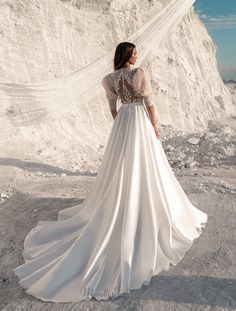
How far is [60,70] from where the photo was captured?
12.7m

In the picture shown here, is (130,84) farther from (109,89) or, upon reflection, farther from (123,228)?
(123,228)

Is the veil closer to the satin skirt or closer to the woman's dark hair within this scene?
the satin skirt

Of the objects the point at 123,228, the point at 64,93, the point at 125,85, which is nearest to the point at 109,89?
the point at 125,85

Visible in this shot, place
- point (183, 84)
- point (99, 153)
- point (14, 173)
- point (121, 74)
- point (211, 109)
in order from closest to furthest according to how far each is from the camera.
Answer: point (121, 74), point (14, 173), point (99, 153), point (183, 84), point (211, 109)

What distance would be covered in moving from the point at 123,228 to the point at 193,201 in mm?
2303

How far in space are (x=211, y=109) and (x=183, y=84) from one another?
244 centimetres

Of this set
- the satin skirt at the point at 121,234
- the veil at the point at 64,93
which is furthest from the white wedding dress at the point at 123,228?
the veil at the point at 64,93

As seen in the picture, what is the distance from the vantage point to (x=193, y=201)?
5.90 metres

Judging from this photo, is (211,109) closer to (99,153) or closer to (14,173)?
(99,153)

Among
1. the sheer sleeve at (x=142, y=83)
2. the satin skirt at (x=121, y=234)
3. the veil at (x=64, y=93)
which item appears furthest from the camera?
the veil at (x=64, y=93)

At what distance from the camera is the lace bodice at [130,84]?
3.95m

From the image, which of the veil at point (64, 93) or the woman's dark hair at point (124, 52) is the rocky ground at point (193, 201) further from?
the veil at point (64, 93)

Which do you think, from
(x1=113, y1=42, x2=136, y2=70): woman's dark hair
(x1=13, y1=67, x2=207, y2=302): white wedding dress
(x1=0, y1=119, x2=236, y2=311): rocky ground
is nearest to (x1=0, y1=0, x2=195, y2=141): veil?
(x1=0, y1=119, x2=236, y2=311): rocky ground

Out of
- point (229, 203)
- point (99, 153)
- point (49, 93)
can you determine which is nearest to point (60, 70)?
point (49, 93)
